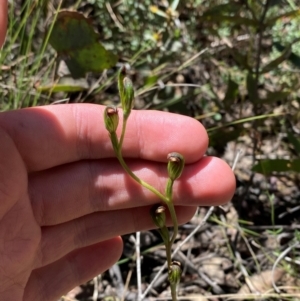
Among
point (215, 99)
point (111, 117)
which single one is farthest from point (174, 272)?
point (215, 99)

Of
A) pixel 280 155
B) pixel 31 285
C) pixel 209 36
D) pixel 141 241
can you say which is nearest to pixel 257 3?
pixel 209 36

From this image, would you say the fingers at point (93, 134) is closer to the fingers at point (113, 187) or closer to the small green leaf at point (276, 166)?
the fingers at point (113, 187)

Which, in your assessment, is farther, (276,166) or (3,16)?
(276,166)

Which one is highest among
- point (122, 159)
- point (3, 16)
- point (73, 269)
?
point (3, 16)

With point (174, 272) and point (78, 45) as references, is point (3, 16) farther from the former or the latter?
point (78, 45)

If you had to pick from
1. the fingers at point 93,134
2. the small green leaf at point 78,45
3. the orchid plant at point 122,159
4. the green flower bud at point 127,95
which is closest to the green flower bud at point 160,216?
the orchid plant at point 122,159

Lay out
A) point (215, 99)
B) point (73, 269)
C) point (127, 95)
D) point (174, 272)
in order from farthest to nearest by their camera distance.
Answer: point (215, 99), point (73, 269), point (174, 272), point (127, 95)

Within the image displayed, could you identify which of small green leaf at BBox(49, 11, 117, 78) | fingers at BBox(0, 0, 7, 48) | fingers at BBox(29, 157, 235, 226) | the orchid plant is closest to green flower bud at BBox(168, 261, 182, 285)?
the orchid plant
